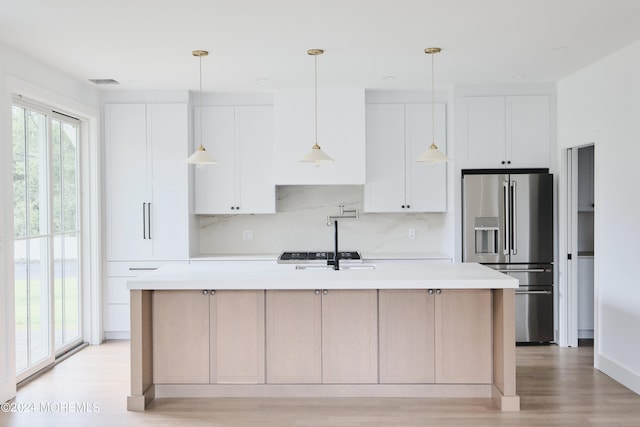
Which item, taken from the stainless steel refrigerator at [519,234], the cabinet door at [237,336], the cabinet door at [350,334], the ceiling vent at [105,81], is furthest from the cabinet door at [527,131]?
the ceiling vent at [105,81]

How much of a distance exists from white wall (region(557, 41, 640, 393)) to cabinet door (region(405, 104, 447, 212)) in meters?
1.36

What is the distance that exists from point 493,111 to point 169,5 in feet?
11.1

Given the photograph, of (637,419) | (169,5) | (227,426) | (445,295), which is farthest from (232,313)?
(637,419)

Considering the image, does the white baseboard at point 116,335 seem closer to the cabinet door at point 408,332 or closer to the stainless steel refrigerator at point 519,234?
the cabinet door at point 408,332

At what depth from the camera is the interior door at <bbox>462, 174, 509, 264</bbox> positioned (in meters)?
5.08

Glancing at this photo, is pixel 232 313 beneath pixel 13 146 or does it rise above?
beneath

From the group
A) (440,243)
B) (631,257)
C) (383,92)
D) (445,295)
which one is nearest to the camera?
(445,295)

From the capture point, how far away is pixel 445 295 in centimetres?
362

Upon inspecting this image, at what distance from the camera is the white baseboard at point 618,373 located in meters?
3.85

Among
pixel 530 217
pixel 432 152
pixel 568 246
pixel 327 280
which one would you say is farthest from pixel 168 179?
pixel 568 246

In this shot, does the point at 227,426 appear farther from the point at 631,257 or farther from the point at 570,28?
the point at 570,28

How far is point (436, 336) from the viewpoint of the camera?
143 inches

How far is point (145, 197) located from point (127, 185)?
213 millimetres

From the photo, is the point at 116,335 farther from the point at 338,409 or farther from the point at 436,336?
the point at 436,336
